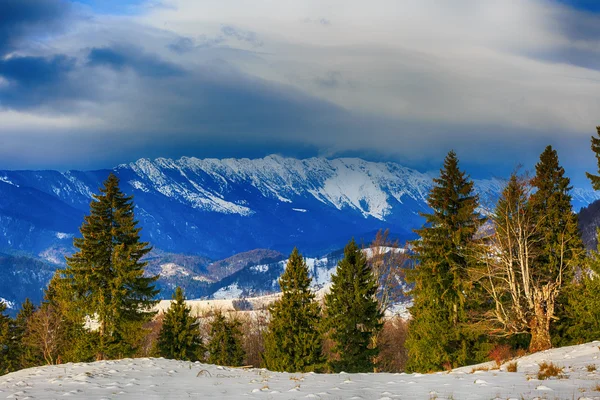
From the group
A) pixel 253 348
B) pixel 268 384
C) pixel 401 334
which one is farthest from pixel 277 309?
pixel 253 348

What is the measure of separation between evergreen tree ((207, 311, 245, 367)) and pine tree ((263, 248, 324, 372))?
79.4 feet

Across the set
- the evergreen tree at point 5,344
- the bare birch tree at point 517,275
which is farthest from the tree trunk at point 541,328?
the evergreen tree at point 5,344

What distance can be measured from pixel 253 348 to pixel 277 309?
56951mm

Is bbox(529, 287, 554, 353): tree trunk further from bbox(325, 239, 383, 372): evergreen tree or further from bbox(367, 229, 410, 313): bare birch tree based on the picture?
bbox(367, 229, 410, 313): bare birch tree

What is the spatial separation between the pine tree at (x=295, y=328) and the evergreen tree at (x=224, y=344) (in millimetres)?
24188

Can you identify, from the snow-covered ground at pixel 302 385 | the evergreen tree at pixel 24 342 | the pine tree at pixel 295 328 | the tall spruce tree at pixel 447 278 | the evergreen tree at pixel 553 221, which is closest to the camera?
the snow-covered ground at pixel 302 385

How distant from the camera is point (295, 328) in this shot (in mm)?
44531

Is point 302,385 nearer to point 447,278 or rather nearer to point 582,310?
point 447,278

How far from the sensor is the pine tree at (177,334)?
56281 mm

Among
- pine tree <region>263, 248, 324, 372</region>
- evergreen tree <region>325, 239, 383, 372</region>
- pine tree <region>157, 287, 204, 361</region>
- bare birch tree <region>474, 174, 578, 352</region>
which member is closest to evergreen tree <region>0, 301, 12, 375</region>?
pine tree <region>157, 287, 204, 361</region>

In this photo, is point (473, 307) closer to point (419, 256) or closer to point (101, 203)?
point (419, 256)

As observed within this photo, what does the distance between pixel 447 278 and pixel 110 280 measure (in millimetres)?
26048

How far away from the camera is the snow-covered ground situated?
13.1 metres

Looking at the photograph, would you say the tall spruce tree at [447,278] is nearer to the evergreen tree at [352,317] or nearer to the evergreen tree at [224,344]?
the evergreen tree at [352,317]
